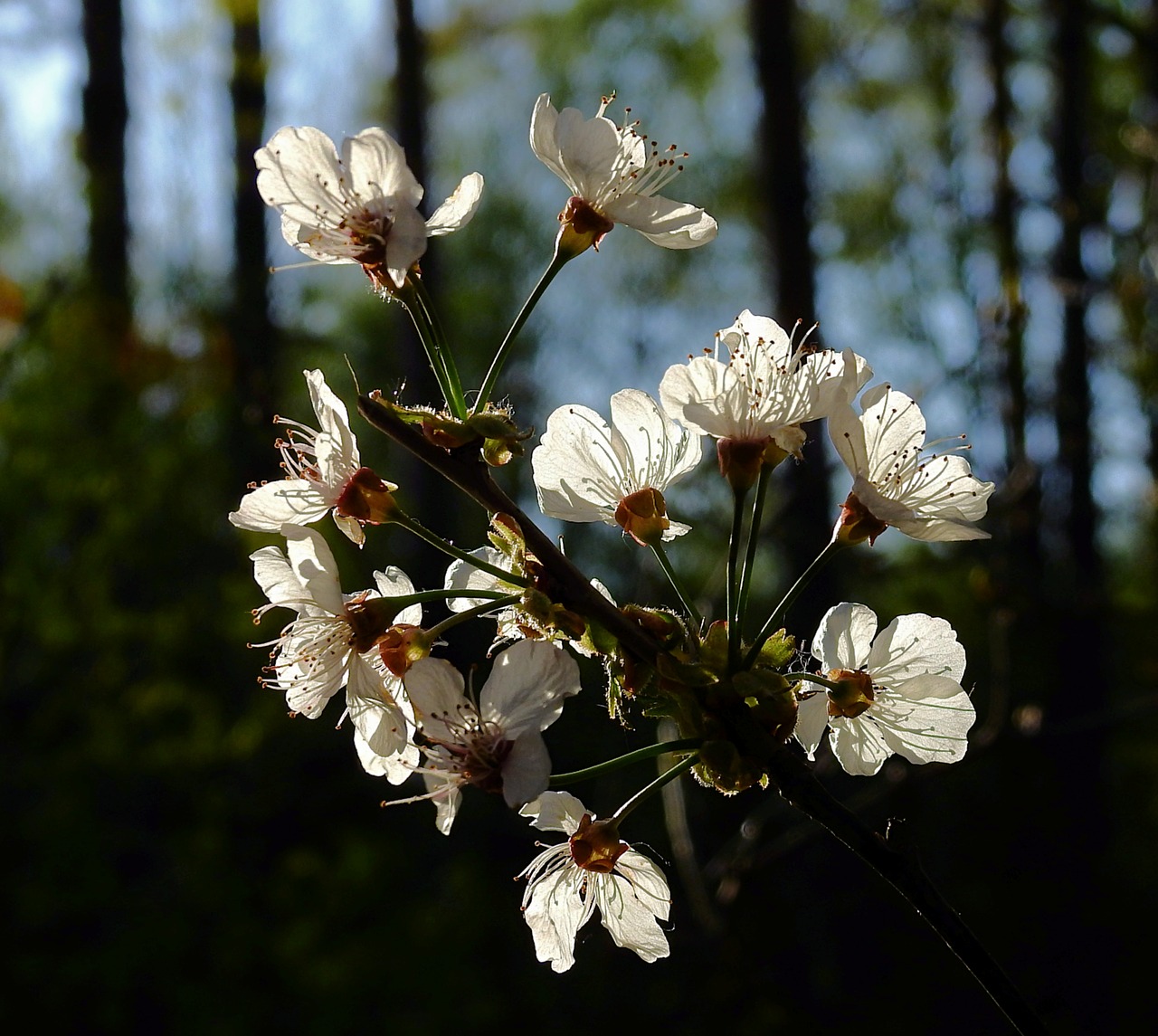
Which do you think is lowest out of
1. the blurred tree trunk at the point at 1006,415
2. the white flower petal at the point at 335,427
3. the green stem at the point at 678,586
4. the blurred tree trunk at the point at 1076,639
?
the blurred tree trunk at the point at 1076,639

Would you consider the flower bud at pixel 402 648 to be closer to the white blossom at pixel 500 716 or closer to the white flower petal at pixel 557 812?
the white blossom at pixel 500 716

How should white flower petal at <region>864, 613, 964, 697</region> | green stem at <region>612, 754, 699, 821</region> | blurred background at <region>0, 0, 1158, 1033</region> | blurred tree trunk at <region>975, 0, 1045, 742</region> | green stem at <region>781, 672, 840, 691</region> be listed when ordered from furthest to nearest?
1. blurred background at <region>0, 0, 1158, 1033</region>
2. blurred tree trunk at <region>975, 0, 1045, 742</region>
3. white flower petal at <region>864, 613, 964, 697</region>
4. green stem at <region>781, 672, 840, 691</region>
5. green stem at <region>612, 754, 699, 821</region>

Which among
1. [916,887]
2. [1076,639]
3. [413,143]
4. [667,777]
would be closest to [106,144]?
[413,143]

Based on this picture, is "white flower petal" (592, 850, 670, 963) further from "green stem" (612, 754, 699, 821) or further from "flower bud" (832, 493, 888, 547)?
"flower bud" (832, 493, 888, 547)

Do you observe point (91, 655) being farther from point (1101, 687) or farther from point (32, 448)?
point (1101, 687)

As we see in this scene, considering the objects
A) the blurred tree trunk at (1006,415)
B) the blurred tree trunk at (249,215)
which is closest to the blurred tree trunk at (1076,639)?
the blurred tree trunk at (1006,415)

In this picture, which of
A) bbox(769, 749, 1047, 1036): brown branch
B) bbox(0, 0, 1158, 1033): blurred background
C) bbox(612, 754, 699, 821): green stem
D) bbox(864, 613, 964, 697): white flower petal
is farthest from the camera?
bbox(0, 0, 1158, 1033): blurred background

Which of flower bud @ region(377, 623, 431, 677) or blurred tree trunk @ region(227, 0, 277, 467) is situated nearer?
flower bud @ region(377, 623, 431, 677)

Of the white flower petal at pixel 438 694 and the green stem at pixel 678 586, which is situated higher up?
the green stem at pixel 678 586

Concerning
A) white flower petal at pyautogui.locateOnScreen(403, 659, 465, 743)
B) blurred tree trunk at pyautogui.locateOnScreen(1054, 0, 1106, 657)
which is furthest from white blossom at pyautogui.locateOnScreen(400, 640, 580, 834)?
blurred tree trunk at pyautogui.locateOnScreen(1054, 0, 1106, 657)
